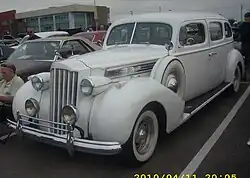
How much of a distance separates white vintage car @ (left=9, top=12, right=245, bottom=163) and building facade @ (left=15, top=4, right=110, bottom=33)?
40245 millimetres

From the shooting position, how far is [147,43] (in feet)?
18.6

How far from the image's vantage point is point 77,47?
857cm

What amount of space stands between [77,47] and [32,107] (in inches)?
172

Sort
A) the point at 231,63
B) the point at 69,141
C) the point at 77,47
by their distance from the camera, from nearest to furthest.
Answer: the point at 69,141 < the point at 231,63 < the point at 77,47

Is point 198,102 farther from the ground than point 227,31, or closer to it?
closer to it

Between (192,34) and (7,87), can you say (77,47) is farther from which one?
(192,34)

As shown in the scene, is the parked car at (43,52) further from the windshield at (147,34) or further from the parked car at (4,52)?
the parked car at (4,52)

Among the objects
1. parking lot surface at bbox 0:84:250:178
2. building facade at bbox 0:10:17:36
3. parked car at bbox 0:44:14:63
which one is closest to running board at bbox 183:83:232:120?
parking lot surface at bbox 0:84:250:178

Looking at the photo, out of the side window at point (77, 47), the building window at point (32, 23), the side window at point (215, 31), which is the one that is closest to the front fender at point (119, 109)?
the side window at point (215, 31)

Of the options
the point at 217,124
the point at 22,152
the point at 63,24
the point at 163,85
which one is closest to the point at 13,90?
the point at 22,152

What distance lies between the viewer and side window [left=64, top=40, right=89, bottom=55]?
329 inches

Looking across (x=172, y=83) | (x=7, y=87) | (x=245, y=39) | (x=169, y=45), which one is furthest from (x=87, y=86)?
(x=245, y=39)

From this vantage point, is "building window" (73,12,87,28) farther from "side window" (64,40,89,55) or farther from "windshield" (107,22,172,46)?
"windshield" (107,22,172,46)

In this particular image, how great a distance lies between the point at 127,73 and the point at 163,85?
0.53 meters
